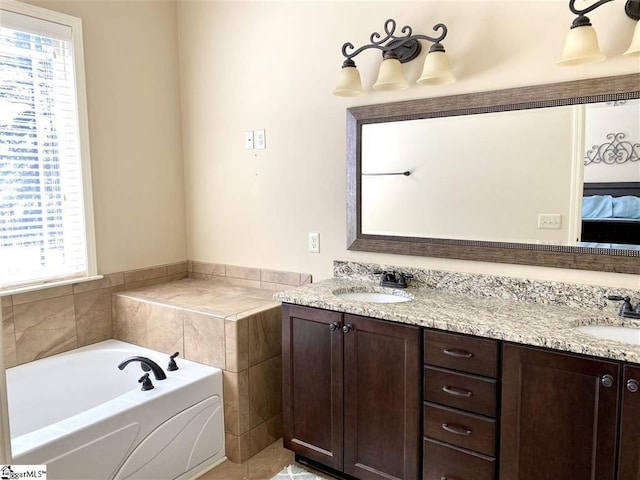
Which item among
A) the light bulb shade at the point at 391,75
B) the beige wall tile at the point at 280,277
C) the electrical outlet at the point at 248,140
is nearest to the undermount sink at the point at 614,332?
the light bulb shade at the point at 391,75

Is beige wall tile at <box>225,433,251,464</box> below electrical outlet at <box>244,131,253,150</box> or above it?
below

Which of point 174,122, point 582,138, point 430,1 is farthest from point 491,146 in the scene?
point 174,122

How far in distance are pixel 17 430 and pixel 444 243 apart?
2.34 metres

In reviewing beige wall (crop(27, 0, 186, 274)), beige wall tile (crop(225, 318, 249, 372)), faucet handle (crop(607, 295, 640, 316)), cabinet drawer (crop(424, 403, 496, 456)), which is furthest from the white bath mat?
beige wall (crop(27, 0, 186, 274))

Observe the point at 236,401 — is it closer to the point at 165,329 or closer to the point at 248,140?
the point at 165,329

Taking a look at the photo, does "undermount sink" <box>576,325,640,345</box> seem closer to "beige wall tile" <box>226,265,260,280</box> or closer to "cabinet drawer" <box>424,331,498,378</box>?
"cabinet drawer" <box>424,331,498,378</box>

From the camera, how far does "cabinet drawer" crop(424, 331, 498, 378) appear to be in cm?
171

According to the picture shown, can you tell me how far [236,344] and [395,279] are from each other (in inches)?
35.1

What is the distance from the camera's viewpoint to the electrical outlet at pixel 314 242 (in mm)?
2742

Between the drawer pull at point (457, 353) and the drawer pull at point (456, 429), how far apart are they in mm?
285

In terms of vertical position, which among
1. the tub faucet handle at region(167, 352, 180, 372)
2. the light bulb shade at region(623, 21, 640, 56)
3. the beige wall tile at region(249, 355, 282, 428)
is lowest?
the beige wall tile at region(249, 355, 282, 428)

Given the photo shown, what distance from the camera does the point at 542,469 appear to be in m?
1.63

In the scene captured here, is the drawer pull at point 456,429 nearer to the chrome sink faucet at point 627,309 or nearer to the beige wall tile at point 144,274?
the chrome sink faucet at point 627,309

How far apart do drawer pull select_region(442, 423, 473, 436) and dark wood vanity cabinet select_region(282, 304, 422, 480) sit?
0.12 metres
